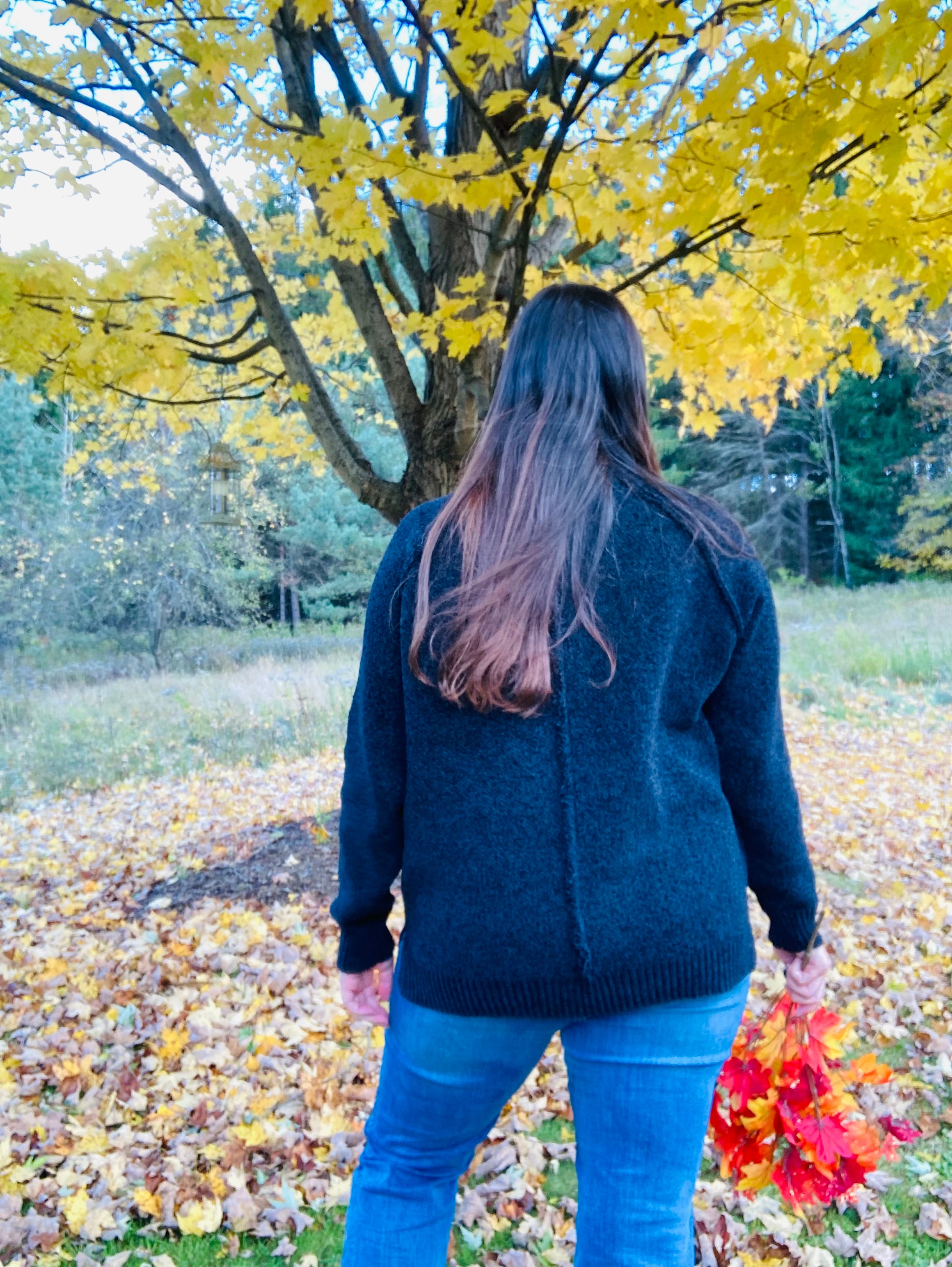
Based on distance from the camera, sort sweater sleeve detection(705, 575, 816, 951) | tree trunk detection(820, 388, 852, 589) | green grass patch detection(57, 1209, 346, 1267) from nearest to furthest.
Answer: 1. sweater sleeve detection(705, 575, 816, 951)
2. green grass patch detection(57, 1209, 346, 1267)
3. tree trunk detection(820, 388, 852, 589)

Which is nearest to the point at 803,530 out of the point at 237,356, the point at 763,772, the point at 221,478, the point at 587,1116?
the point at 221,478

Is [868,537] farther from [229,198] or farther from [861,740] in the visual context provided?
[229,198]

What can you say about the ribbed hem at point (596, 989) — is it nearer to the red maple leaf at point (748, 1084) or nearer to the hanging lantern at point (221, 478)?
the red maple leaf at point (748, 1084)

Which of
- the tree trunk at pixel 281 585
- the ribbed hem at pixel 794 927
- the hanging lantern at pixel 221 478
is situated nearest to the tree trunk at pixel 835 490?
the tree trunk at pixel 281 585

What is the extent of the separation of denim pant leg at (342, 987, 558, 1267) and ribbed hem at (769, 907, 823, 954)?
0.42 meters

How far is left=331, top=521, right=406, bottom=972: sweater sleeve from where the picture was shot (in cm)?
118

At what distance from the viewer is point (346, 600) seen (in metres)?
16.1

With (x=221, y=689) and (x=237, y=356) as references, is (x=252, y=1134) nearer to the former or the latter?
(x=237, y=356)

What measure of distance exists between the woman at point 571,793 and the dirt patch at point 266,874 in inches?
122

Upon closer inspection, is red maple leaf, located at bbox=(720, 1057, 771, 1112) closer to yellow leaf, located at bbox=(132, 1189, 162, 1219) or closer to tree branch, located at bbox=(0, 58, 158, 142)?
yellow leaf, located at bbox=(132, 1189, 162, 1219)

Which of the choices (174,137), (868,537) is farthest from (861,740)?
(868,537)

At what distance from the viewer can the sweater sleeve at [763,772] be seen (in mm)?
1176

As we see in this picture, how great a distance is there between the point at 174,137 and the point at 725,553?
298 cm

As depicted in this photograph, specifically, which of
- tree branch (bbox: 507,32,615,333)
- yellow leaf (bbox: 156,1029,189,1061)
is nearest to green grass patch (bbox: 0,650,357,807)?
yellow leaf (bbox: 156,1029,189,1061)
